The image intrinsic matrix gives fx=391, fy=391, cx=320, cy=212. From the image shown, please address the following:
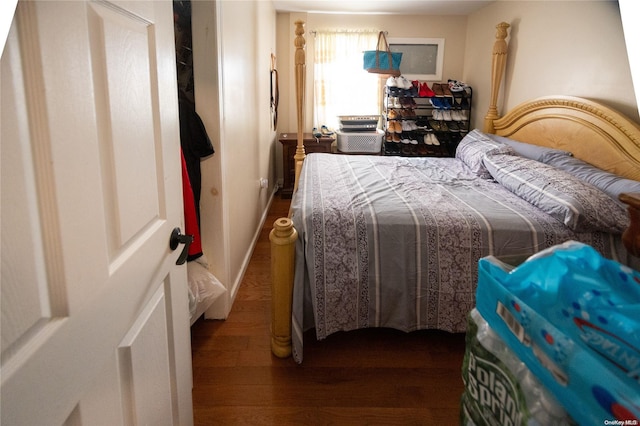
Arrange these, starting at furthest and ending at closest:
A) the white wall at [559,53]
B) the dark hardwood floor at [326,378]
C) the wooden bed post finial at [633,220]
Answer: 1. the white wall at [559,53]
2. the dark hardwood floor at [326,378]
3. the wooden bed post finial at [633,220]

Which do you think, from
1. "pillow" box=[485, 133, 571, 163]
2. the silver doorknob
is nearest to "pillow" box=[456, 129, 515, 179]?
"pillow" box=[485, 133, 571, 163]

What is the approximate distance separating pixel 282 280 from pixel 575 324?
1.27 metres

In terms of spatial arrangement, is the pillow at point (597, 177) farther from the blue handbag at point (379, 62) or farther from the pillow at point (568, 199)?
the blue handbag at point (379, 62)

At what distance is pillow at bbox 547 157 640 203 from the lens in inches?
72.1

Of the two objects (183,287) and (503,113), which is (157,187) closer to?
(183,287)

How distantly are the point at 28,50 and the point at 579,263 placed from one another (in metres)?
1.02

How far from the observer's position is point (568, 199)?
176cm

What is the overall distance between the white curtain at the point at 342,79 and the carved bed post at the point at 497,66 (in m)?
1.61

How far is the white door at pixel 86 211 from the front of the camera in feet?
1.51

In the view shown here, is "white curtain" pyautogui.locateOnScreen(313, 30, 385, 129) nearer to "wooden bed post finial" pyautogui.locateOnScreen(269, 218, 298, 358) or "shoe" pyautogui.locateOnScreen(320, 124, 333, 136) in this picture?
"shoe" pyautogui.locateOnScreen(320, 124, 333, 136)

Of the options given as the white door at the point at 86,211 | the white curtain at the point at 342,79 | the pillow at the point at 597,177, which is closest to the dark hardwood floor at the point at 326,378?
the white door at the point at 86,211

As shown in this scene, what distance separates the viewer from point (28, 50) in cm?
47

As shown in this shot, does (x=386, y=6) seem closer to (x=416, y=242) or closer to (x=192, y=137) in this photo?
(x=192, y=137)

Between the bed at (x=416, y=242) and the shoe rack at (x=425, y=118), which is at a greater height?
the shoe rack at (x=425, y=118)
